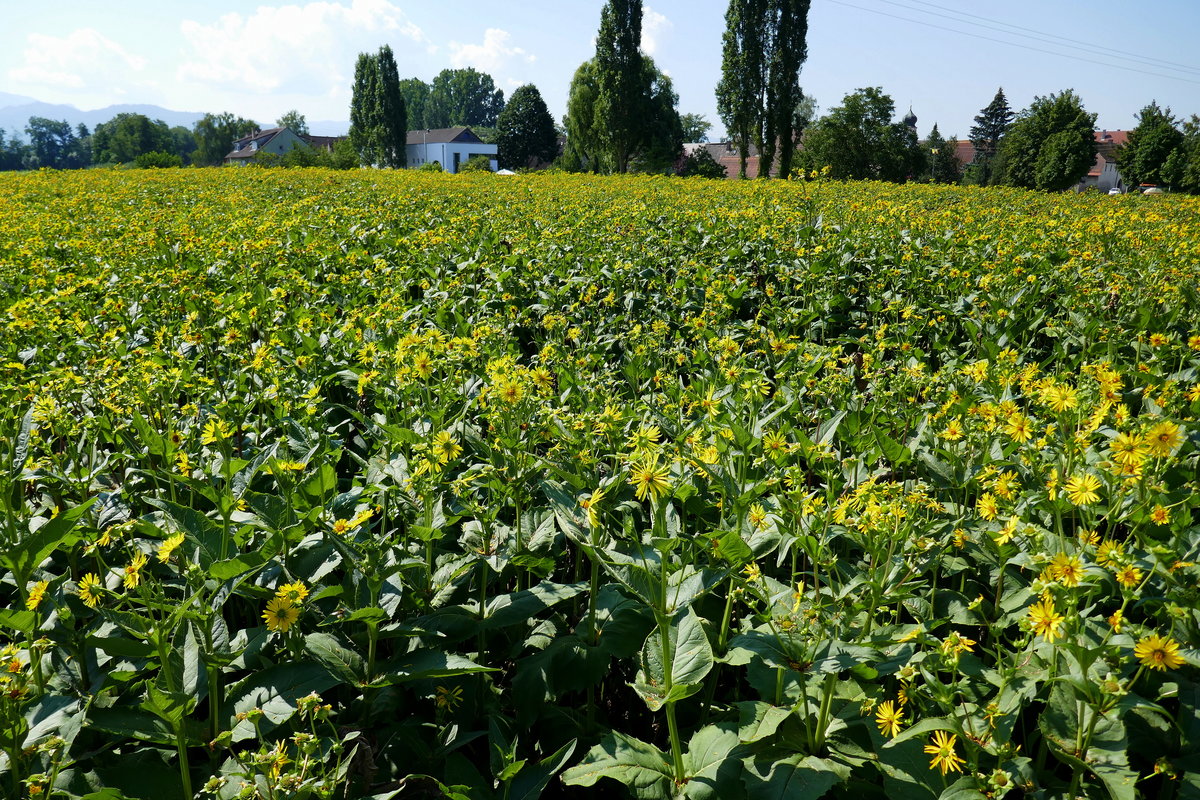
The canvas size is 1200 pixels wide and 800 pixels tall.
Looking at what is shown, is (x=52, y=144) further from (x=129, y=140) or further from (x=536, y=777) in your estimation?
(x=536, y=777)

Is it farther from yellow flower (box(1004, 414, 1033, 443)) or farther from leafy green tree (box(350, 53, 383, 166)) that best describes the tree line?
yellow flower (box(1004, 414, 1033, 443))

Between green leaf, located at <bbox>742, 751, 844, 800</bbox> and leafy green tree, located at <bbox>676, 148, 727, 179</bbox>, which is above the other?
leafy green tree, located at <bbox>676, 148, 727, 179</bbox>

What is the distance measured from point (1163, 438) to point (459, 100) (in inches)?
5687

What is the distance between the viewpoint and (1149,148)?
3866 centimetres

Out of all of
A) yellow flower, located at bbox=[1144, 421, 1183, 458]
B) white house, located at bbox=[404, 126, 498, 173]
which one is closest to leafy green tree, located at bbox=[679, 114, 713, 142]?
white house, located at bbox=[404, 126, 498, 173]

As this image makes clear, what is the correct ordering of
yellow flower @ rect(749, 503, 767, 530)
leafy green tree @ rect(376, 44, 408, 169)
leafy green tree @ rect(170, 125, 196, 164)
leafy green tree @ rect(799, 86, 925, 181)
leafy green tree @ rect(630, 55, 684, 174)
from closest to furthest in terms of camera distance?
yellow flower @ rect(749, 503, 767, 530)
leafy green tree @ rect(799, 86, 925, 181)
leafy green tree @ rect(630, 55, 684, 174)
leafy green tree @ rect(376, 44, 408, 169)
leafy green tree @ rect(170, 125, 196, 164)

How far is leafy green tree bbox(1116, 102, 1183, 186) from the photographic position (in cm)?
3809

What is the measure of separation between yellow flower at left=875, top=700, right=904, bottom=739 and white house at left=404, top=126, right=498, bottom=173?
8688cm

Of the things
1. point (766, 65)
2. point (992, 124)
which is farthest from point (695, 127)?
point (766, 65)

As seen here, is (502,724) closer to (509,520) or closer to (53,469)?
(509,520)

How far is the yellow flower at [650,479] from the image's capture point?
188 centimetres

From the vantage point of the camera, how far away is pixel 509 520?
2.78m

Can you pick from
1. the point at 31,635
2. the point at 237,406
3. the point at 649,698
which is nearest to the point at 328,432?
the point at 237,406

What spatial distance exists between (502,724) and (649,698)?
0.42 m
